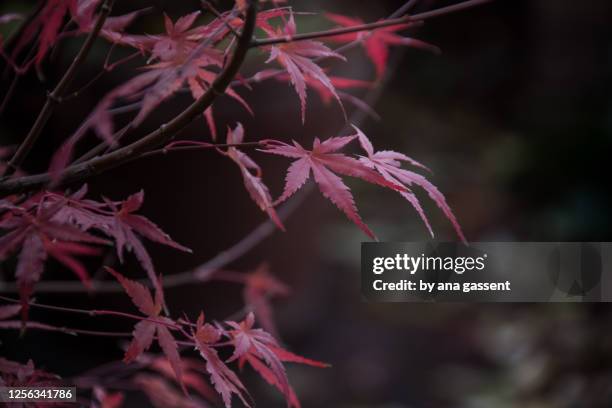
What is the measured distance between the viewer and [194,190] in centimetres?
165

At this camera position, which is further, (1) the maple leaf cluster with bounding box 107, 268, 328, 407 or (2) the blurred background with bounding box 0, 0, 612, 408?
(2) the blurred background with bounding box 0, 0, 612, 408

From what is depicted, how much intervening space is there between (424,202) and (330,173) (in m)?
2.26

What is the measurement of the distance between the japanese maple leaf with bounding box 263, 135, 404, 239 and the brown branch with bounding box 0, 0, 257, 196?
7cm

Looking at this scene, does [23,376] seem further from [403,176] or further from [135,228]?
[403,176]

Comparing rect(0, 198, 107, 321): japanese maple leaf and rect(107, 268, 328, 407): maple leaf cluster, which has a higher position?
rect(0, 198, 107, 321): japanese maple leaf

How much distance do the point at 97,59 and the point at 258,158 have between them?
0.41m

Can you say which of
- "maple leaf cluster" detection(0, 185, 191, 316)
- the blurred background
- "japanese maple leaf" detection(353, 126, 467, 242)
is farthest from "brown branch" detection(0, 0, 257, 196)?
the blurred background

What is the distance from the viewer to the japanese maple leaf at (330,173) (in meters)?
0.53

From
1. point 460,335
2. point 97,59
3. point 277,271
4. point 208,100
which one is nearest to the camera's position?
point 208,100

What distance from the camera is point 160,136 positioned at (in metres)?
0.51

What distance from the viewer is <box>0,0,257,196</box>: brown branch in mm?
460

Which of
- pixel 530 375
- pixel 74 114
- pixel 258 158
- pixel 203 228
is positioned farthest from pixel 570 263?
pixel 74 114

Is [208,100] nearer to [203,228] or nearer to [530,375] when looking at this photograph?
[203,228]

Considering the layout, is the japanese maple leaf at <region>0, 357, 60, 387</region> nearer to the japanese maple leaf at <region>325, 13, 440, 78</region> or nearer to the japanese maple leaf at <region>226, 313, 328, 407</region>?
the japanese maple leaf at <region>226, 313, 328, 407</region>
